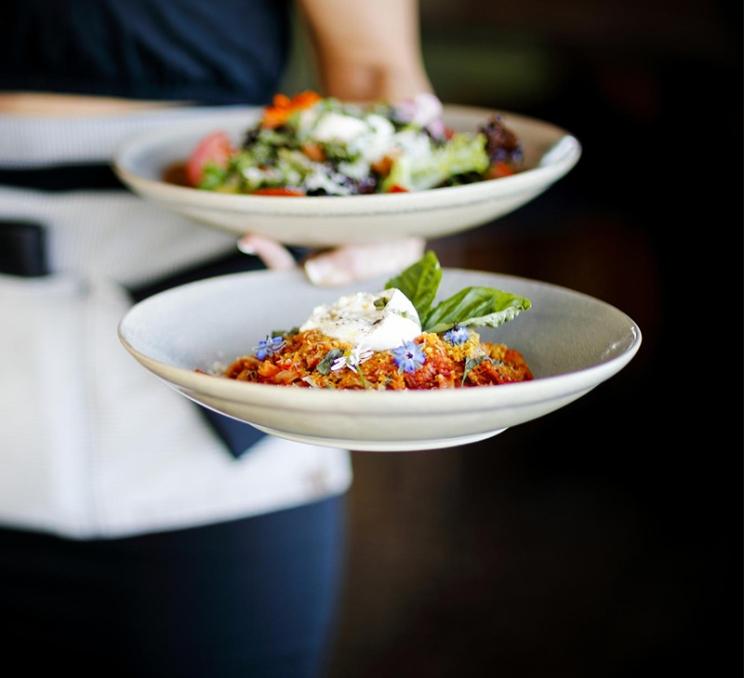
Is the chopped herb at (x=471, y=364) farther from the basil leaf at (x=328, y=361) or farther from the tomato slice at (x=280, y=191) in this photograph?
the tomato slice at (x=280, y=191)

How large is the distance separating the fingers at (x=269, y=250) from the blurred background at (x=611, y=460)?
193cm

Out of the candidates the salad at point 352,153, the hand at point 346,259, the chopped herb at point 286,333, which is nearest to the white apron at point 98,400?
the salad at point 352,153

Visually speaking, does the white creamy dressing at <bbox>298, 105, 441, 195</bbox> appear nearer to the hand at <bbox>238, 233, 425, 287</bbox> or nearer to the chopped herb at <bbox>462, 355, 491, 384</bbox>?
the hand at <bbox>238, 233, 425, 287</bbox>

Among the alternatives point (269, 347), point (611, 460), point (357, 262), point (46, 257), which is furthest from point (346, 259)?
point (611, 460)

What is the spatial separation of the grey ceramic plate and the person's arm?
0.58 metres

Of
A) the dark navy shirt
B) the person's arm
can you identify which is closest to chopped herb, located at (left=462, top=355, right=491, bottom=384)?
the person's arm

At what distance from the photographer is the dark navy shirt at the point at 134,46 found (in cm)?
145

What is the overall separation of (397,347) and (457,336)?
67 millimetres

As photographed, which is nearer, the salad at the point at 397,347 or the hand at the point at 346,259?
the salad at the point at 397,347

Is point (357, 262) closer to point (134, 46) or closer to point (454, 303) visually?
point (454, 303)

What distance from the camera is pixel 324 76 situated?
1.70 m

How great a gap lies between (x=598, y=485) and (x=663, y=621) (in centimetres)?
69

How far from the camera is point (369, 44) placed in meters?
1.58

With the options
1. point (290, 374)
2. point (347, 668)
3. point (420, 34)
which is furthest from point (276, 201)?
point (420, 34)
